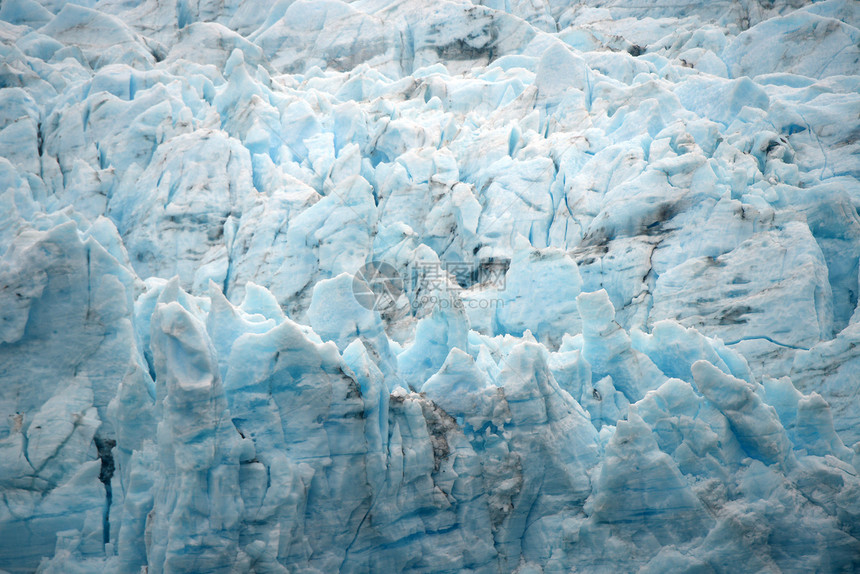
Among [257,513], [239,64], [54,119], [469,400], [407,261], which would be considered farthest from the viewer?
[239,64]

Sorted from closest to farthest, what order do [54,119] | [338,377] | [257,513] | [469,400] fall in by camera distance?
[257,513] < [338,377] < [469,400] < [54,119]

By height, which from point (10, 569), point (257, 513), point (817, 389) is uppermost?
point (257, 513)

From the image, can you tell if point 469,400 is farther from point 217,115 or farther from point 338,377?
point 217,115

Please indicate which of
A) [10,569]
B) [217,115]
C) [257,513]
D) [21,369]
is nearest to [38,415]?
[21,369]

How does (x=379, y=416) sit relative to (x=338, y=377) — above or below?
below

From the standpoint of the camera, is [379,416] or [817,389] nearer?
[379,416]

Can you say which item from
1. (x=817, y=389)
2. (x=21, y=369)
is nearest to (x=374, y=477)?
(x=21, y=369)

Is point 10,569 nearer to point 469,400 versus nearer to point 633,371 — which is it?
point 469,400
